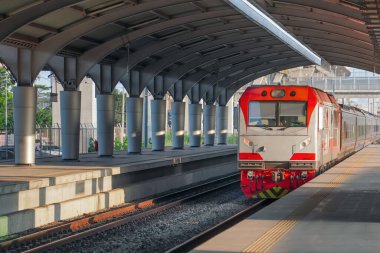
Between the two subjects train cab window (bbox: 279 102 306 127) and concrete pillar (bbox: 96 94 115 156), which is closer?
train cab window (bbox: 279 102 306 127)

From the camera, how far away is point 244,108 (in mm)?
19453

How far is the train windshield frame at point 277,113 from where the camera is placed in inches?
759

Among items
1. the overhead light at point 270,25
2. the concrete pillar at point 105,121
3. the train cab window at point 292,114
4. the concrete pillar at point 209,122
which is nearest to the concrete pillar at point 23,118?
the concrete pillar at point 105,121

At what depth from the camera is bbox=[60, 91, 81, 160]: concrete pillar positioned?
27297 mm

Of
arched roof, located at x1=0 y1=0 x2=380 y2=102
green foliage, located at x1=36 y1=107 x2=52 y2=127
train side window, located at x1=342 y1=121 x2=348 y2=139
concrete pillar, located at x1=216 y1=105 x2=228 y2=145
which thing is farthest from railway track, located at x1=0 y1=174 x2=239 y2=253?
green foliage, located at x1=36 y1=107 x2=52 y2=127

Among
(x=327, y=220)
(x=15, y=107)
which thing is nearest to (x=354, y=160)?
(x=15, y=107)

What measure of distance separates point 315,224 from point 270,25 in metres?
20.2

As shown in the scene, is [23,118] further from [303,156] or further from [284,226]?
[284,226]

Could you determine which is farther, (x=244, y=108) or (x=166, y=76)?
(x=166, y=76)

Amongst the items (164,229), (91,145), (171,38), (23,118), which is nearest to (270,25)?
(171,38)

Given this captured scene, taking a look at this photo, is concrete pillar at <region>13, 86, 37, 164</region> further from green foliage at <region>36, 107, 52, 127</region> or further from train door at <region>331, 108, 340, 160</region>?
green foliage at <region>36, 107, 52, 127</region>

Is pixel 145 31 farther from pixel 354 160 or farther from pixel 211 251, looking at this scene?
pixel 211 251

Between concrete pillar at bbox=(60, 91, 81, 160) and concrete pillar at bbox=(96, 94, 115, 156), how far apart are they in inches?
127

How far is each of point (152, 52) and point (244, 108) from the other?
12380 millimetres
